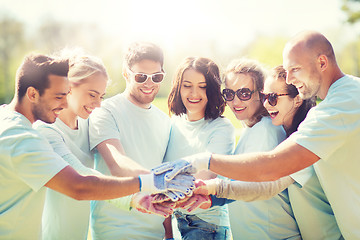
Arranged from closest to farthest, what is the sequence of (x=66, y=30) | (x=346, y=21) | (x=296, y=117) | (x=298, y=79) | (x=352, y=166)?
(x=352, y=166) < (x=298, y=79) < (x=296, y=117) < (x=346, y=21) < (x=66, y=30)

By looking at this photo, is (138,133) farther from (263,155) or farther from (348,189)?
(348,189)

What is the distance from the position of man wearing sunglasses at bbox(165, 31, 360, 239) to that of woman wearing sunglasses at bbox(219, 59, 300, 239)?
1.27 feet

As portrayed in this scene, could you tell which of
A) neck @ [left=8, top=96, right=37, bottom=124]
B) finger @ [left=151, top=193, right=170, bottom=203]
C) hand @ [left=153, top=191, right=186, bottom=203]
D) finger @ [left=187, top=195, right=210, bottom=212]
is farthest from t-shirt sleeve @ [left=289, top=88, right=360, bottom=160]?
neck @ [left=8, top=96, right=37, bottom=124]

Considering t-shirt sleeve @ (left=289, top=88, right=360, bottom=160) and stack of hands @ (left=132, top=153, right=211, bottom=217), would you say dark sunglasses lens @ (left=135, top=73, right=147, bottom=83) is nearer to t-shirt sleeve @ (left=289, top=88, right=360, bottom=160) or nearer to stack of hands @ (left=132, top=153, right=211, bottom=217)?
stack of hands @ (left=132, top=153, right=211, bottom=217)

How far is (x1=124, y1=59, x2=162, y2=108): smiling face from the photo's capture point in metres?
4.95

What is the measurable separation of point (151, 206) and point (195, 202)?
1.60 feet

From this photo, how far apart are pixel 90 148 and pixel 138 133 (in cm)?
60

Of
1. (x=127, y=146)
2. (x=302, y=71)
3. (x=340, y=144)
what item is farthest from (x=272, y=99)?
(x=127, y=146)

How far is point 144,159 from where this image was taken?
4.96 meters

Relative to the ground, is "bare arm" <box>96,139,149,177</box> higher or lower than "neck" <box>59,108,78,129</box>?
lower

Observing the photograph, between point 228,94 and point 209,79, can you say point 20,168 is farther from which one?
point 228,94

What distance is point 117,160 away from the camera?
4484mm

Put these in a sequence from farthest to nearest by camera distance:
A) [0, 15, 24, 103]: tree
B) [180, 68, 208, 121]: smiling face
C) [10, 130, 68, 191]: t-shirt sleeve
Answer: [0, 15, 24, 103]: tree, [180, 68, 208, 121]: smiling face, [10, 130, 68, 191]: t-shirt sleeve

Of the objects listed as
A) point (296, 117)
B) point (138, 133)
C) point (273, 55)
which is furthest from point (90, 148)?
point (273, 55)
